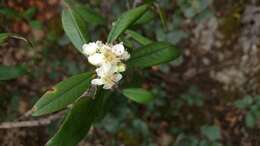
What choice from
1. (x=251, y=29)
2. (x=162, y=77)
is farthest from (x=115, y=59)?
(x=251, y=29)

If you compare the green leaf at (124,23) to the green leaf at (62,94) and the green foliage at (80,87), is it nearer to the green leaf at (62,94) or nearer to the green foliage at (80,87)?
the green foliage at (80,87)

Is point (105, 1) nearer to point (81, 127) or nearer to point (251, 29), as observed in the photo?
point (251, 29)

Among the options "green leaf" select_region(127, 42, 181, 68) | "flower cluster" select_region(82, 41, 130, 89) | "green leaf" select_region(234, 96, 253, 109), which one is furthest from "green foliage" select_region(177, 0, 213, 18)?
"flower cluster" select_region(82, 41, 130, 89)

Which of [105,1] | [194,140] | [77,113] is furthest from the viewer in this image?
[105,1]

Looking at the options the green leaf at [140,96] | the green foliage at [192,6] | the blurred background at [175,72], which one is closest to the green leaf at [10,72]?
the green leaf at [140,96]

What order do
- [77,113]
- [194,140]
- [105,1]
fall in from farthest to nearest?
[105,1] → [194,140] → [77,113]
